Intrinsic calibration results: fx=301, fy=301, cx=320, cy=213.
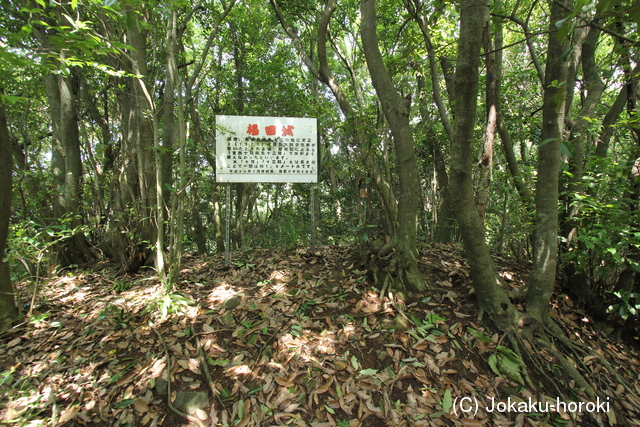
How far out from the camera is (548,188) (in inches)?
125

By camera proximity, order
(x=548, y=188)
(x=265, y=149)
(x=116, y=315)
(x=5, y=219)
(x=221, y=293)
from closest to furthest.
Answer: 1. (x=5, y=219)
2. (x=548, y=188)
3. (x=116, y=315)
4. (x=221, y=293)
5. (x=265, y=149)

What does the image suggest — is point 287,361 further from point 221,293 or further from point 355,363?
point 221,293

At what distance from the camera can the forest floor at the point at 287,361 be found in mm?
2508

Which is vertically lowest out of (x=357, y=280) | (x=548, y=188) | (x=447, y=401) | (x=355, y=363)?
(x=447, y=401)

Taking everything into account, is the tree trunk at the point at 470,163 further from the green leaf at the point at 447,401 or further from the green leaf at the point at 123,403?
the green leaf at the point at 123,403

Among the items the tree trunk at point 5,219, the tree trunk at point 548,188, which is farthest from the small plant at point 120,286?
the tree trunk at point 548,188

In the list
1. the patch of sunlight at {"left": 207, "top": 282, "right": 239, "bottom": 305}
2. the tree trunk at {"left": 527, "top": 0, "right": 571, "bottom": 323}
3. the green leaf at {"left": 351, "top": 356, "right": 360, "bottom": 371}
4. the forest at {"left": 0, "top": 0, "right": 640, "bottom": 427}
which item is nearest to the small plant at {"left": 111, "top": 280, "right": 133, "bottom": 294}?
the forest at {"left": 0, "top": 0, "right": 640, "bottom": 427}

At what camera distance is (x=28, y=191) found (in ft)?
16.9

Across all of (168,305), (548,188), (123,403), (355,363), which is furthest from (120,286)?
(548,188)

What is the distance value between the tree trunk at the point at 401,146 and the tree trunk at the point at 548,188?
1.24 m

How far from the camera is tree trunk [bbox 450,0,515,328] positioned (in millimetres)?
2617

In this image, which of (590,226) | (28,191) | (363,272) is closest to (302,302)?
(363,272)

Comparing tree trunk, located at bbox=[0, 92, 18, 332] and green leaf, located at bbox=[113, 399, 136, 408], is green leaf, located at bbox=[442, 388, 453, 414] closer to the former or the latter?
green leaf, located at bbox=[113, 399, 136, 408]

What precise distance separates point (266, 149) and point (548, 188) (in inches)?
138
